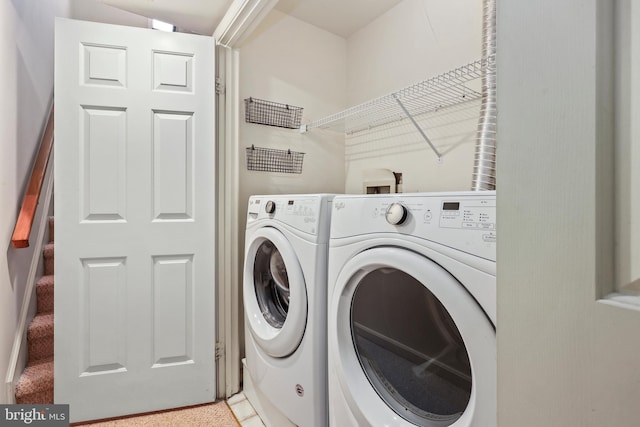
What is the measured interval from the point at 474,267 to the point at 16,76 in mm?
2291

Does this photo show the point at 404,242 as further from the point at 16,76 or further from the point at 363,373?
the point at 16,76

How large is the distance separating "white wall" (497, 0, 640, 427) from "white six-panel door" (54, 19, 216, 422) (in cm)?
165

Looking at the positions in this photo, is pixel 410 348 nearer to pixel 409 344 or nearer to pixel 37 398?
pixel 409 344

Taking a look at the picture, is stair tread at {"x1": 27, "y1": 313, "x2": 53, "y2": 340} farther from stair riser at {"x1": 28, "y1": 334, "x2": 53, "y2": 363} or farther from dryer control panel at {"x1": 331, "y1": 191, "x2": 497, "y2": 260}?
dryer control panel at {"x1": 331, "y1": 191, "x2": 497, "y2": 260}

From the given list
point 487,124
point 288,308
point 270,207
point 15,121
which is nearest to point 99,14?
point 15,121

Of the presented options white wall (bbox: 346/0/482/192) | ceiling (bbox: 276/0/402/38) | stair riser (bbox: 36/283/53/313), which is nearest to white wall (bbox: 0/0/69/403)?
stair riser (bbox: 36/283/53/313)

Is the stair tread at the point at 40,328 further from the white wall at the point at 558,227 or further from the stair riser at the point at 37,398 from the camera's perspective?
the white wall at the point at 558,227

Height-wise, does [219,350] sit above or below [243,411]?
above

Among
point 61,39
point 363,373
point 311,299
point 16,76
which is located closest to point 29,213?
point 16,76

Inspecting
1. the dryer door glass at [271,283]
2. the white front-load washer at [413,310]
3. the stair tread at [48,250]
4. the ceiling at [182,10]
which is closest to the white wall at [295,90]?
the ceiling at [182,10]

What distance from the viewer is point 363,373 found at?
102 cm

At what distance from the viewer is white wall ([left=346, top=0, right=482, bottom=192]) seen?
161 centimetres

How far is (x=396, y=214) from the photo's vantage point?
0.88 m

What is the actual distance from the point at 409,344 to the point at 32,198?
1.90m
